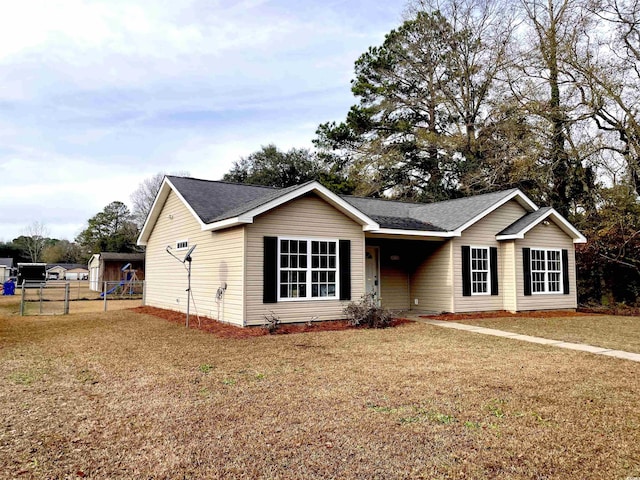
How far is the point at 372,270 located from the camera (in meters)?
14.2

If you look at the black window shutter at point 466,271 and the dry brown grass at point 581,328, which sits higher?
the black window shutter at point 466,271

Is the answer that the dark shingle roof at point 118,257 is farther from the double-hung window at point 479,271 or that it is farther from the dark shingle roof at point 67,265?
the dark shingle roof at point 67,265

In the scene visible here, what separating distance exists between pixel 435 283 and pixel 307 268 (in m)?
5.00

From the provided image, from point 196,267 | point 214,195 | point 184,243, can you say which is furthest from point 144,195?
point 196,267

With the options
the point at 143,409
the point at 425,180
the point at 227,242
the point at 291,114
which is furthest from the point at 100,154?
the point at 143,409

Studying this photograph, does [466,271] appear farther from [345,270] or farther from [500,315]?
[345,270]

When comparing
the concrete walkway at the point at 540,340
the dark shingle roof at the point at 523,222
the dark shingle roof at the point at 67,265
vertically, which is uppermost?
the dark shingle roof at the point at 523,222

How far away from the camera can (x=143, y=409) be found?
174 inches

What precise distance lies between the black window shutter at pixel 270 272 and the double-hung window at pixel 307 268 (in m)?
0.17

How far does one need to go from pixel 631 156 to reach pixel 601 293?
5443 millimetres

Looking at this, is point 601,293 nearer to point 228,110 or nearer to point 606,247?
point 606,247

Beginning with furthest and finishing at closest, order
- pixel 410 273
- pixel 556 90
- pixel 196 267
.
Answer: pixel 556 90
pixel 410 273
pixel 196 267

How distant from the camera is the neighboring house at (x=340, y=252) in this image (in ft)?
33.7

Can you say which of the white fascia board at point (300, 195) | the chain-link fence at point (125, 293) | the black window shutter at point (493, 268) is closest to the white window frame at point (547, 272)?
the black window shutter at point (493, 268)
